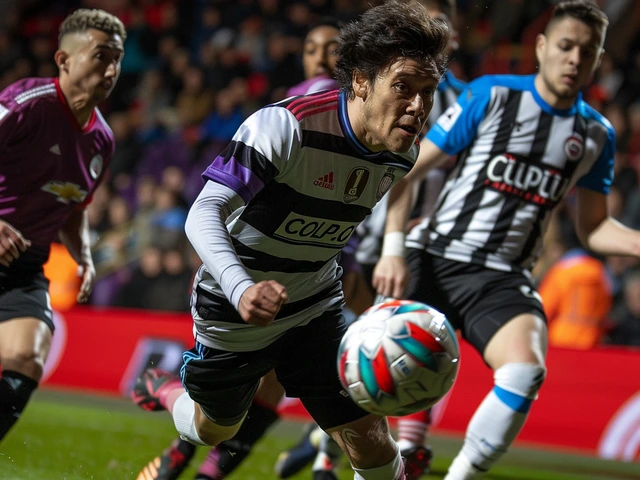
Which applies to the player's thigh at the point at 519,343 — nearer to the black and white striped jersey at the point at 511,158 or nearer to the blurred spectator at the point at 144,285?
the black and white striped jersey at the point at 511,158

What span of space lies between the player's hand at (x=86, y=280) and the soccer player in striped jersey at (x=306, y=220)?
4.09 feet

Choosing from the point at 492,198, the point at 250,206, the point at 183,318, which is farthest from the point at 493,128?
the point at 183,318

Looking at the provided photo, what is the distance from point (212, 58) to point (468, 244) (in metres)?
9.55

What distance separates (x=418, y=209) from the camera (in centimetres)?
608

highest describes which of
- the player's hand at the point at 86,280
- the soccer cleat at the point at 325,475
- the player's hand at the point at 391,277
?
the player's hand at the point at 391,277

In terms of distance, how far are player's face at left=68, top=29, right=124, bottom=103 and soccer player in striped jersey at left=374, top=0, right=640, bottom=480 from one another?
160 cm

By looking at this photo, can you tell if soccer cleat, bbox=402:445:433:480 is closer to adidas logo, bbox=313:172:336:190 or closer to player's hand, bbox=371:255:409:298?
player's hand, bbox=371:255:409:298

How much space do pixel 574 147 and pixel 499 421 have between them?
1.48 m

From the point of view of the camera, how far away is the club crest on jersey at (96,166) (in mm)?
5234

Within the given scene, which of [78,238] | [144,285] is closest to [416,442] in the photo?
[78,238]

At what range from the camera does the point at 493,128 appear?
4.99 m

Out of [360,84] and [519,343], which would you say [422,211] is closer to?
[519,343]

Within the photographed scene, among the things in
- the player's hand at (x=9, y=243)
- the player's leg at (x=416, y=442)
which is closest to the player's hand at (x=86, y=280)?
the player's hand at (x=9, y=243)

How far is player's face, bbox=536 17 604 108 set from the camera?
4.86 meters
